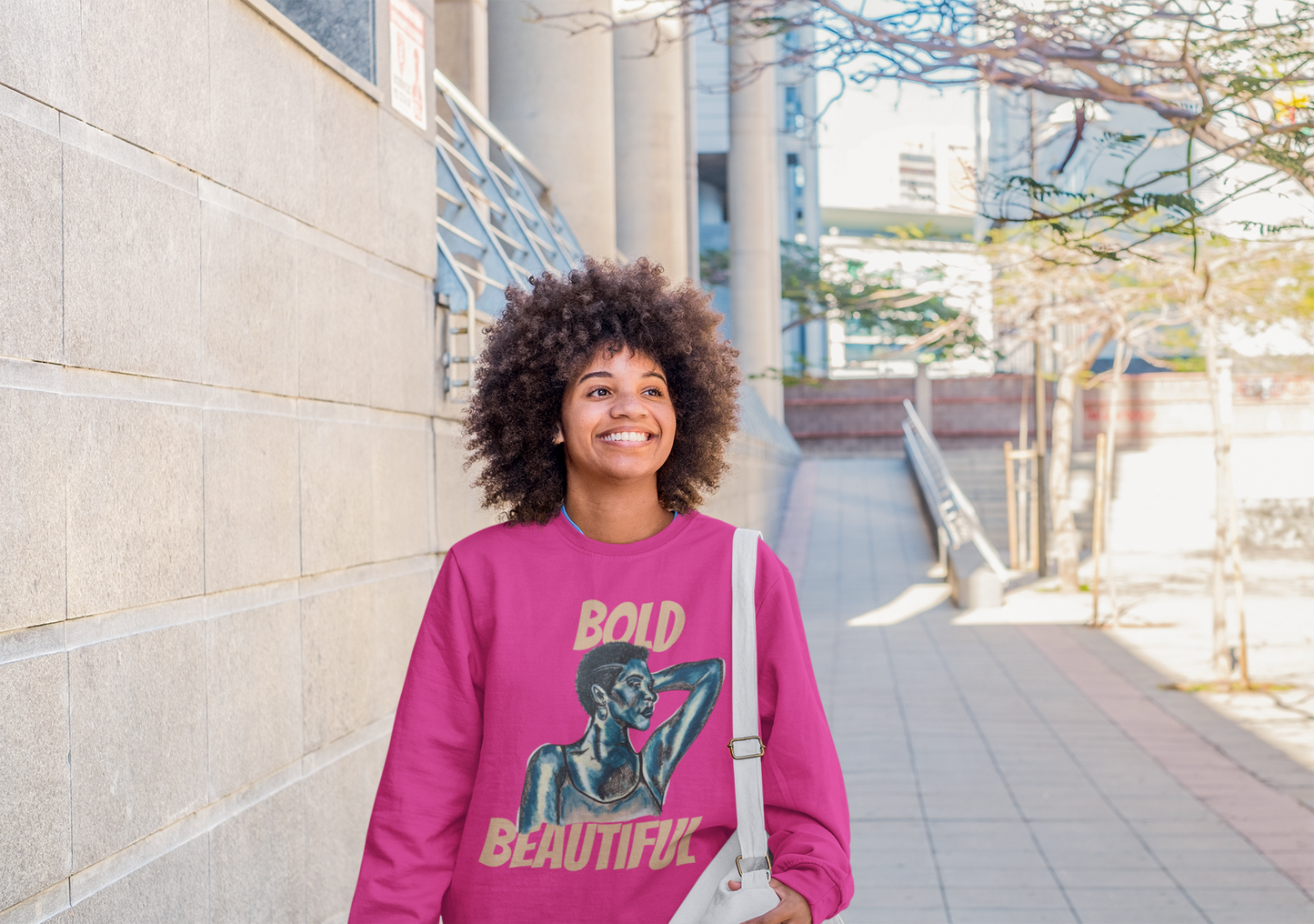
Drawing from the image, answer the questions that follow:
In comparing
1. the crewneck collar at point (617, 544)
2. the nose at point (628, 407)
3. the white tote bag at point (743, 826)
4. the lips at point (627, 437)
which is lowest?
the white tote bag at point (743, 826)

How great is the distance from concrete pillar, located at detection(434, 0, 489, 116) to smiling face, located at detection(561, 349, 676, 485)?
7330 mm

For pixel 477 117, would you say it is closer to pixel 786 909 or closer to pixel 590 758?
pixel 590 758

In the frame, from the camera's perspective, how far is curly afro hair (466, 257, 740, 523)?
82.6 inches

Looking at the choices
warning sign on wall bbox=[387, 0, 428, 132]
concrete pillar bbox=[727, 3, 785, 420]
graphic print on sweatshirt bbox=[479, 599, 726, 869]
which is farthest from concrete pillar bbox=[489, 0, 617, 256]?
concrete pillar bbox=[727, 3, 785, 420]

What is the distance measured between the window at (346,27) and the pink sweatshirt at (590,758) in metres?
2.53

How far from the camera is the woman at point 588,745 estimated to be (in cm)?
182

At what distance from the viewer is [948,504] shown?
17266 mm

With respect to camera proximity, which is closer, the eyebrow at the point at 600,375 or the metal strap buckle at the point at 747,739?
the metal strap buckle at the point at 747,739

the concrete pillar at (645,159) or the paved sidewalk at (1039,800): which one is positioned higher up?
the concrete pillar at (645,159)

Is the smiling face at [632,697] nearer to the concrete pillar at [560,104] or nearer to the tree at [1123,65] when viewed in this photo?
the tree at [1123,65]

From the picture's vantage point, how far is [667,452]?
81.8 inches

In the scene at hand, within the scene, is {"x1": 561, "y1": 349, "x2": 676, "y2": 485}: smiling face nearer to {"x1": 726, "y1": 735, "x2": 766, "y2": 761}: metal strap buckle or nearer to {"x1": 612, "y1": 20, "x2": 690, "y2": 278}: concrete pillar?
{"x1": 726, "y1": 735, "x2": 766, "y2": 761}: metal strap buckle

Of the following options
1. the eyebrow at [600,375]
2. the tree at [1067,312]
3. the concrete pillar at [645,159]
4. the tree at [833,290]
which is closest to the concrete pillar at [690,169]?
the concrete pillar at [645,159]

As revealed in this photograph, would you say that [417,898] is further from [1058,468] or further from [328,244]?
[1058,468]
